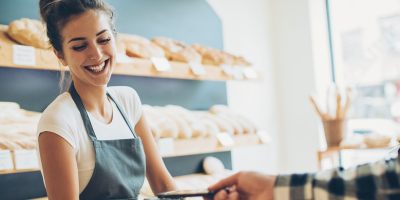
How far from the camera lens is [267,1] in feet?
12.9

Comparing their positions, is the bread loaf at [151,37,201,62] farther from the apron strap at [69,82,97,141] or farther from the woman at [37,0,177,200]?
the apron strap at [69,82,97,141]

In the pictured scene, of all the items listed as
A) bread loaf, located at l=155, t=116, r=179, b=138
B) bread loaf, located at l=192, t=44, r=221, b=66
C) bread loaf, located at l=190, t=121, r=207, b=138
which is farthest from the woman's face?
bread loaf, located at l=192, t=44, r=221, b=66

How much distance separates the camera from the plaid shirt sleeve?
782mm

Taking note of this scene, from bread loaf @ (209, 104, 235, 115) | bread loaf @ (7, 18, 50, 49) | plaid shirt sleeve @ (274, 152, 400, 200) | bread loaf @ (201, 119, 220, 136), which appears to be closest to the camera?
plaid shirt sleeve @ (274, 152, 400, 200)

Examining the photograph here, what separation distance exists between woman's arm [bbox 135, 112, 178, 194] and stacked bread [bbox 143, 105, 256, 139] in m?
0.44

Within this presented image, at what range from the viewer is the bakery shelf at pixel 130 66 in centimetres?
145

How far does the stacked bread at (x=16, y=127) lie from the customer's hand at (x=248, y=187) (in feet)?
3.25

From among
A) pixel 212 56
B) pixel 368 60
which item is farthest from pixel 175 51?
pixel 368 60

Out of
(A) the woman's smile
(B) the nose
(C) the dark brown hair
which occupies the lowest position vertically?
(A) the woman's smile

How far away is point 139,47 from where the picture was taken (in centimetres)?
202

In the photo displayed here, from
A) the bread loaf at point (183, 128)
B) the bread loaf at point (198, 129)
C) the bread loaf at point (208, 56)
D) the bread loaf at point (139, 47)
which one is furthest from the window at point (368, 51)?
A: the bread loaf at point (139, 47)

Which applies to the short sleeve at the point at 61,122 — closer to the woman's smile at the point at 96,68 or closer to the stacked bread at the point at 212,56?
the woman's smile at the point at 96,68

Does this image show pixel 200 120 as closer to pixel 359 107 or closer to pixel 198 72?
pixel 198 72

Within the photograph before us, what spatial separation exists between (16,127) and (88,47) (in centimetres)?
64
